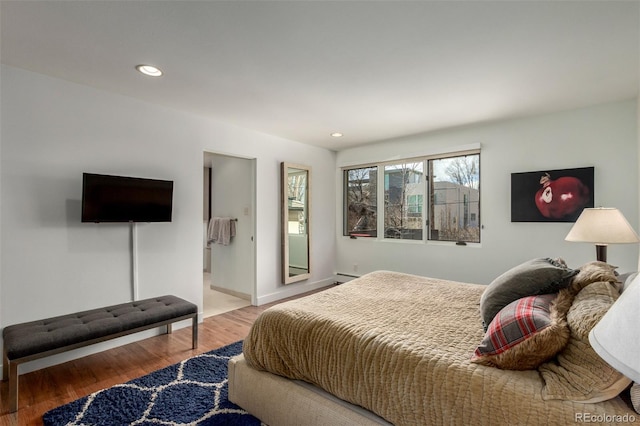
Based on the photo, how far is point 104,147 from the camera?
9.48 ft

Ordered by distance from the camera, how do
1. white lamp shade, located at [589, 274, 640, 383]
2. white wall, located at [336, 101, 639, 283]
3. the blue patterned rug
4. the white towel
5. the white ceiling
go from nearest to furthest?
white lamp shade, located at [589, 274, 640, 383] < the white ceiling < the blue patterned rug < white wall, located at [336, 101, 639, 283] < the white towel

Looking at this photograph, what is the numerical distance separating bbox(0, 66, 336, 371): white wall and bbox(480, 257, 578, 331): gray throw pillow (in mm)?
2991

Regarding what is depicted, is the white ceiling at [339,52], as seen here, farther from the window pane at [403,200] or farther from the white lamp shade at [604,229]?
the window pane at [403,200]

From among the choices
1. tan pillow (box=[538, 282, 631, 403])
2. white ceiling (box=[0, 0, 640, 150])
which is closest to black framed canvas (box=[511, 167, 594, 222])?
white ceiling (box=[0, 0, 640, 150])

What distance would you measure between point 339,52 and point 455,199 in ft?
9.38

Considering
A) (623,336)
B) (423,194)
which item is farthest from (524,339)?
(423,194)

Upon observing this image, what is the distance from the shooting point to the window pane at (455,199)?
4.14 meters

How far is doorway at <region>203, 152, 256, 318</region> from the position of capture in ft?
→ 14.4

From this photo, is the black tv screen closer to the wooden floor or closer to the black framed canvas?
the wooden floor

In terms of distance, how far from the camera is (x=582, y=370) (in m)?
1.12

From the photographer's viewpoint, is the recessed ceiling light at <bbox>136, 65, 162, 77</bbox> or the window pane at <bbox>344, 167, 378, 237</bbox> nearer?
the recessed ceiling light at <bbox>136, 65, 162, 77</bbox>

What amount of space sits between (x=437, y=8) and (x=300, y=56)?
940 millimetres

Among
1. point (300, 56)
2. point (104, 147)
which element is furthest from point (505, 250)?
point (104, 147)

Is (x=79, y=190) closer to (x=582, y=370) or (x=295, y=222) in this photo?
(x=295, y=222)
